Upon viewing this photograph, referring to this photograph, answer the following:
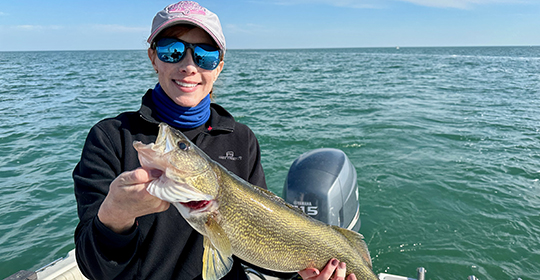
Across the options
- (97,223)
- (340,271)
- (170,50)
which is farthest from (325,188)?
(97,223)

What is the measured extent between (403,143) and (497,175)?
2.99 metres

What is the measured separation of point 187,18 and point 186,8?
107mm

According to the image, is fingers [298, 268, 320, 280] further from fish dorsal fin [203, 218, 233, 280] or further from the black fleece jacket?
fish dorsal fin [203, 218, 233, 280]

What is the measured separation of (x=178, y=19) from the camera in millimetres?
2053

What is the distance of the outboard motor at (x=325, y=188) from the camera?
15.3 feet

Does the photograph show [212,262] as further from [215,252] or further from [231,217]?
[231,217]

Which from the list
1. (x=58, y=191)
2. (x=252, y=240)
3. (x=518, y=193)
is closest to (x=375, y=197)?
(x=518, y=193)

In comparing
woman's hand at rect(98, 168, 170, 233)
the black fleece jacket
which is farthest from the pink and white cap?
woman's hand at rect(98, 168, 170, 233)

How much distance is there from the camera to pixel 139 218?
215 cm

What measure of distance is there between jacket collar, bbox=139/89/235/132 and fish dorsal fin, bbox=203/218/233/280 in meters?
0.75

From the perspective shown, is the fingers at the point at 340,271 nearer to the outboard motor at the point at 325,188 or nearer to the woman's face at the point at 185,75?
the woman's face at the point at 185,75

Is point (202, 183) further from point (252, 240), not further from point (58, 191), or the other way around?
point (58, 191)

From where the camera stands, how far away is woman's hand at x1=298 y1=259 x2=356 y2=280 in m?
2.50

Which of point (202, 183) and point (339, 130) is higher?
point (202, 183)
